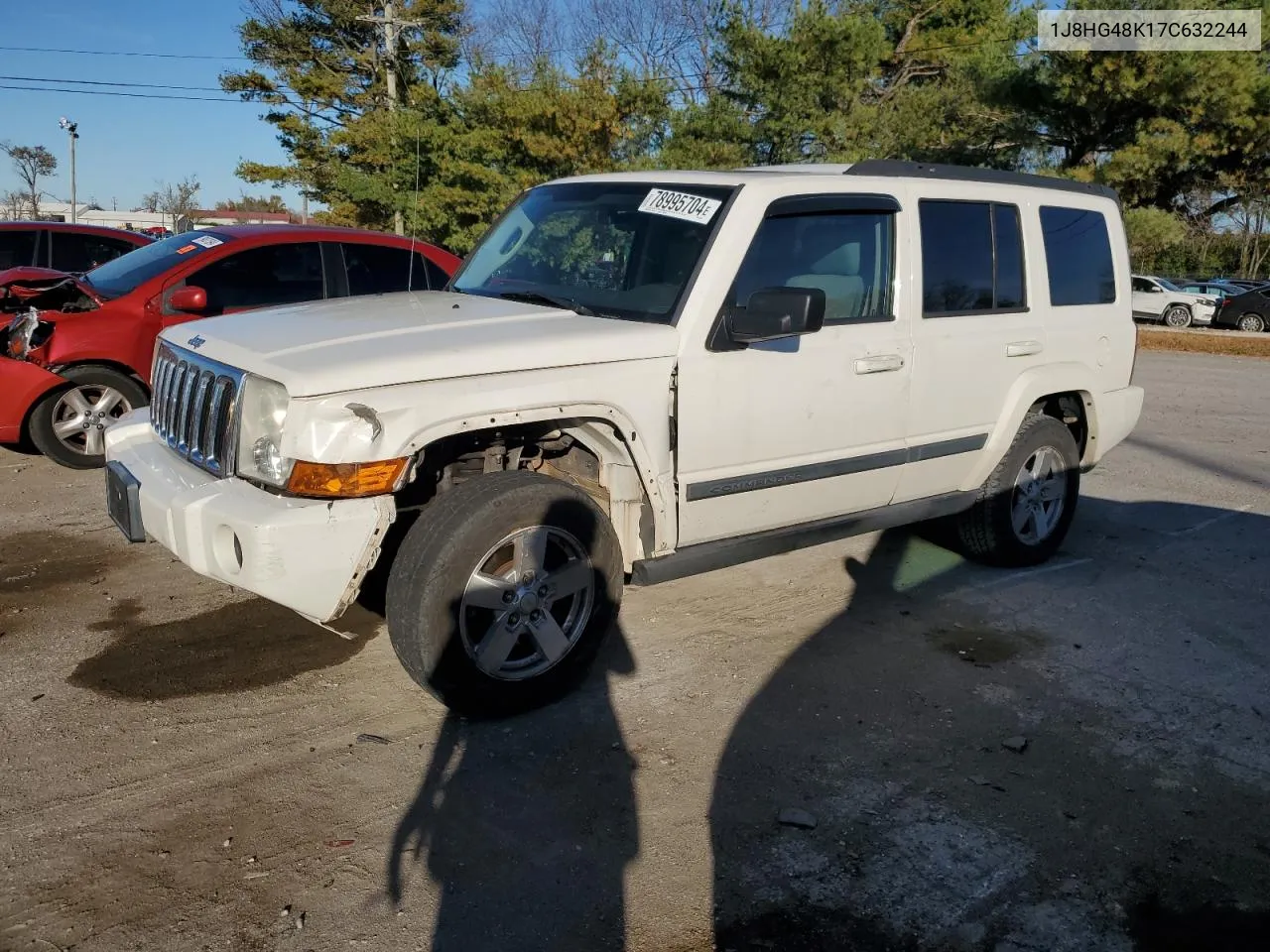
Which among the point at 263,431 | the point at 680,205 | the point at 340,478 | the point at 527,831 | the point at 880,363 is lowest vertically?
the point at 527,831

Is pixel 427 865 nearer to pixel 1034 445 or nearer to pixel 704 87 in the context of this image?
pixel 1034 445

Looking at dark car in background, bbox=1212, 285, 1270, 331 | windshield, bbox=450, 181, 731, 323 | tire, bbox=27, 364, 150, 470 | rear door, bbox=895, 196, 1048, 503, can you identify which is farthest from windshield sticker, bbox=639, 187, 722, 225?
dark car in background, bbox=1212, 285, 1270, 331

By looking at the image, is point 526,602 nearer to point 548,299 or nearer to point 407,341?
point 407,341

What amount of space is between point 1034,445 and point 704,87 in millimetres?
28395

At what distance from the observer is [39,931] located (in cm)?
265

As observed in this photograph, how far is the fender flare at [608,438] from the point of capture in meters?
3.44

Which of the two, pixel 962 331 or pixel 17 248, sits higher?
pixel 17 248

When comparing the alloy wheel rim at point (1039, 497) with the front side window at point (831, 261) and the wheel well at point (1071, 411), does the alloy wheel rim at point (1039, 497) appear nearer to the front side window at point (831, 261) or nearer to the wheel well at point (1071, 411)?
the wheel well at point (1071, 411)

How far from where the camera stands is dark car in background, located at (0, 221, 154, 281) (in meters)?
10.1

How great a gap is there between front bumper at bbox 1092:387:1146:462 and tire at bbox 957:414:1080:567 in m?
0.19

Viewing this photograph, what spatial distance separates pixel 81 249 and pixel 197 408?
7882 millimetres

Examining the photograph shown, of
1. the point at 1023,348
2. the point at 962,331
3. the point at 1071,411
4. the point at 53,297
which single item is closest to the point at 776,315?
the point at 962,331

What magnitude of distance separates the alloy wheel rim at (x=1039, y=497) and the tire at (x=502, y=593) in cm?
267

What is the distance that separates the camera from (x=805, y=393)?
426 centimetres
